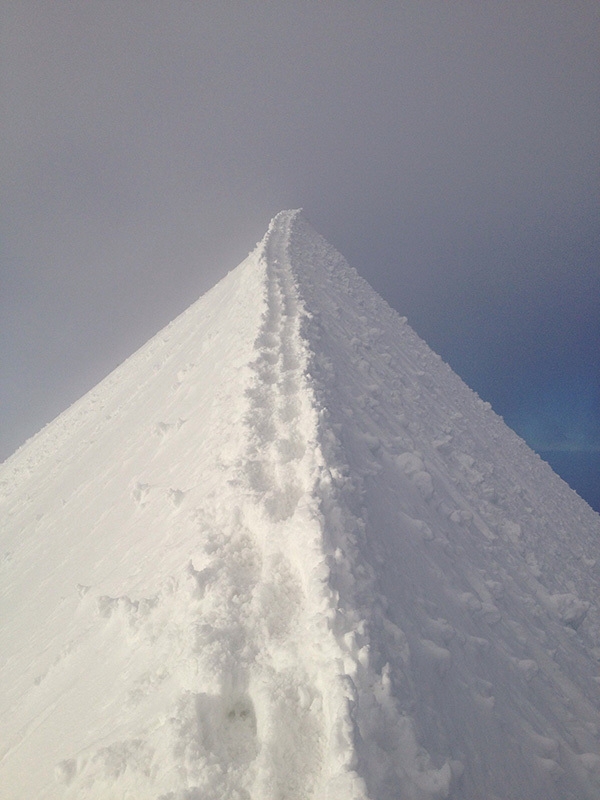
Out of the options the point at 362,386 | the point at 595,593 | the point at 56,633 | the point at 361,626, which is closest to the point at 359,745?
the point at 361,626

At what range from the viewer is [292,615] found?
2.10 m

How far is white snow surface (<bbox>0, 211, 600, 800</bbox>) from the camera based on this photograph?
167 centimetres

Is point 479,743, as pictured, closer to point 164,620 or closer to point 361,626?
point 361,626

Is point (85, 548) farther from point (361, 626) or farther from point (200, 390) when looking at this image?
point (361, 626)

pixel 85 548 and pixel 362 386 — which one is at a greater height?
pixel 362 386

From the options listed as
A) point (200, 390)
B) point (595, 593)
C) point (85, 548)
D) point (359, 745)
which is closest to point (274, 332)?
point (200, 390)

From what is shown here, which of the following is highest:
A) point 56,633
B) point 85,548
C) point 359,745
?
point 359,745

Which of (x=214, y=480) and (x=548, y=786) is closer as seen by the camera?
(x=548, y=786)

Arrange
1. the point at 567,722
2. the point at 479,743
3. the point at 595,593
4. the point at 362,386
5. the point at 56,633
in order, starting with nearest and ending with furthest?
the point at 479,743
the point at 567,722
the point at 56,633
the point at 595,593
the point at 362,386

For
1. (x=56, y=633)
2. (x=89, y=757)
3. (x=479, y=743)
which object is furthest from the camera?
(x=56, y=633)

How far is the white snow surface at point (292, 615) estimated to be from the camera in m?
1.67

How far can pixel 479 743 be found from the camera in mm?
2078

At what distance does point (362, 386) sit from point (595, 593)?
3.72m

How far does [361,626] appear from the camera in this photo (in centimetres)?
188
